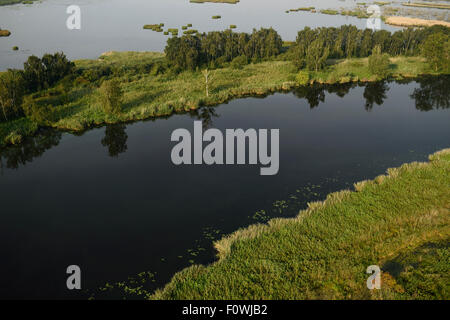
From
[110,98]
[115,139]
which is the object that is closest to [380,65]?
[110,98]

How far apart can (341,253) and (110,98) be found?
3772 centimetres

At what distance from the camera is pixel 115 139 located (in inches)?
1576

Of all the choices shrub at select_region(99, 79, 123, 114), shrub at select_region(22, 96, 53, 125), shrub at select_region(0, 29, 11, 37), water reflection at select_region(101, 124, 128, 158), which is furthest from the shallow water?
water reflection at select_region(101, 124, 128, 158)

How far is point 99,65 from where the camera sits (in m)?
72.7

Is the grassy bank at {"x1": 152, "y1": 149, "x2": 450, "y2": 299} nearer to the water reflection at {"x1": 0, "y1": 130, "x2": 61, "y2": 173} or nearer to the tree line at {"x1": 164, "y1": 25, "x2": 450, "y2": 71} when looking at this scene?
the water reflection at {"x1": 0, "y1": 130, "x2": 61, "y2": 173}

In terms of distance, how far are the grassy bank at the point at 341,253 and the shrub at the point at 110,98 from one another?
3101 centimetres

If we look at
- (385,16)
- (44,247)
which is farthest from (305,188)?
(385,16)

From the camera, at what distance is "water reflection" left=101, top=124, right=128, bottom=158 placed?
37078mm

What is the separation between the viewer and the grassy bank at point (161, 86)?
44306 millimetres

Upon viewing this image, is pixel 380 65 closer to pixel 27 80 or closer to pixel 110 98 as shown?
pixel 110 98

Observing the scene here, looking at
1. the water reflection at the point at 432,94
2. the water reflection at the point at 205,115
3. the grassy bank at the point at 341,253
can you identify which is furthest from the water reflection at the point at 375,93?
the grassy bank at the point at 341,253
